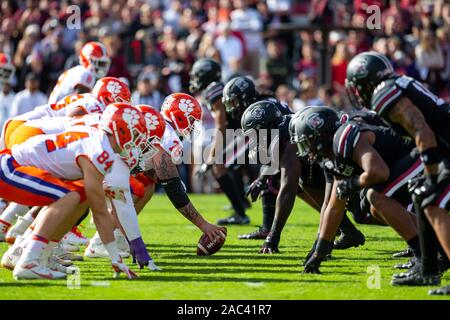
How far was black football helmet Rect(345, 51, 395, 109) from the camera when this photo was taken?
259 inches

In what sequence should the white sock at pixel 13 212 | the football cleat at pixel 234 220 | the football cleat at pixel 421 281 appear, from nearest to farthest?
the football cleat at pixel 421 281
the white sock at pixel 13 212
the football cleat at pixel 234 220

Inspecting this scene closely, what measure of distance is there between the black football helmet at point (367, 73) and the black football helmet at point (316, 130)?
31 centimetres

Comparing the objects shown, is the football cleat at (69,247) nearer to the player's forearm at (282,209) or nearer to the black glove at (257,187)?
the black glove at (257,187)

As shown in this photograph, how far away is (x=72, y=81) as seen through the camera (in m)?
10.8

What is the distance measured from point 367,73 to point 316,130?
59cm

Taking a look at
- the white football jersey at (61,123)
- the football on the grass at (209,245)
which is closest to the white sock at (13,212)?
the white football jersey at (61,123)

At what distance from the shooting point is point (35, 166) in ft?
22.7

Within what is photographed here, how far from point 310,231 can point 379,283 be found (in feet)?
12.5

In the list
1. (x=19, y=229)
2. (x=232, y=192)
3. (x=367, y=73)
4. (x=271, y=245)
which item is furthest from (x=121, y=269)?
(x=232, y=192)

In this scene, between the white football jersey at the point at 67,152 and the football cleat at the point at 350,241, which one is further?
the football cleat at the point at 350,241

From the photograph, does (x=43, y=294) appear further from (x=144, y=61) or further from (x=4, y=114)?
(x=144, y=61)

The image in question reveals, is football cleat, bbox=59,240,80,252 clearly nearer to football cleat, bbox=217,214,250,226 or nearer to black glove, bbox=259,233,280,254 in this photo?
black glove, bbox=259,233,280,254

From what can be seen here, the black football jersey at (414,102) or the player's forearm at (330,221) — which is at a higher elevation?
the black football jersey at (414,102)

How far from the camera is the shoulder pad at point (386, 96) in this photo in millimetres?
6152
